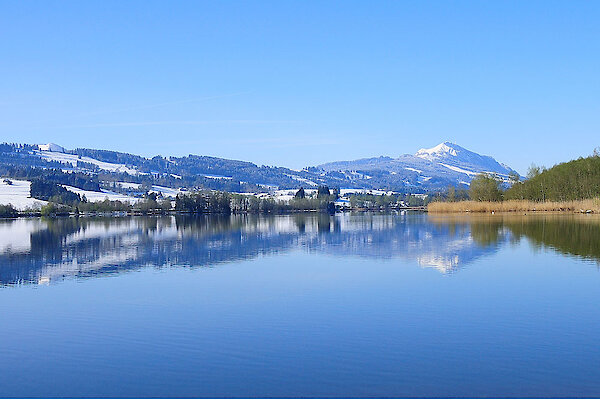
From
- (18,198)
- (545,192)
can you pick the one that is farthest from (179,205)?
(545,192)

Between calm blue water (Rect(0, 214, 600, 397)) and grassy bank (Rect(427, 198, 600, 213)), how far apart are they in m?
47.3

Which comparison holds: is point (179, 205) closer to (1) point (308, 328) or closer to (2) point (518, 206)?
(2) point (518, 206)

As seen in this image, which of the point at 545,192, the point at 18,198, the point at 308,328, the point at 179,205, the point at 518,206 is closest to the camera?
the point at 308,328

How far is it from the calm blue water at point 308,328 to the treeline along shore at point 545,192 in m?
50.6

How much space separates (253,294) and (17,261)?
17820 millimetres

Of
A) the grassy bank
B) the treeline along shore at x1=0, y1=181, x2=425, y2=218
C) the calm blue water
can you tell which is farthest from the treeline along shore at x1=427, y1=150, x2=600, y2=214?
the treeline along shore at x1=0, y1=181, x2=425, y2=218

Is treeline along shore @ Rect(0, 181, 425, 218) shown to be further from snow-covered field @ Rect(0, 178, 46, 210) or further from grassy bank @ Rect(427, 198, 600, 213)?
grassy bank @ Rect(427, 198, 600, 213)

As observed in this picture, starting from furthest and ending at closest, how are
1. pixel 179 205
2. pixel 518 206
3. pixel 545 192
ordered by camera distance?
1. pixel 179 205
2. pixel 518 206
3. pixel 545 192

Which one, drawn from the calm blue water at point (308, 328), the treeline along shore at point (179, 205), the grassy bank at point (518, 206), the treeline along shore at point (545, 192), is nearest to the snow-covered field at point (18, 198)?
the treeline along shore at point (179, 205)

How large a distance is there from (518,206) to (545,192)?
4.10 metres

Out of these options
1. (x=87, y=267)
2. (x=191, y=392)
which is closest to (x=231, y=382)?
(x=191, y=392)

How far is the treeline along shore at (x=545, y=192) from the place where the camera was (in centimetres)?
7450

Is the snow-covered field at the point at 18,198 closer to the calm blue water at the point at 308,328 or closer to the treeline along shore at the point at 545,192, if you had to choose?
the treeline along shore at the point at 545,192

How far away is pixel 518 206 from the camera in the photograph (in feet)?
280
